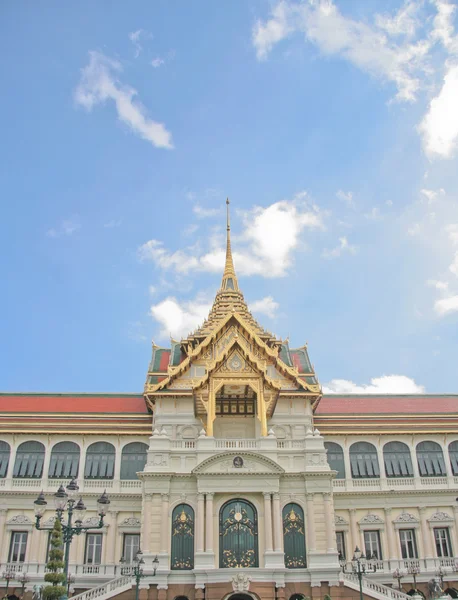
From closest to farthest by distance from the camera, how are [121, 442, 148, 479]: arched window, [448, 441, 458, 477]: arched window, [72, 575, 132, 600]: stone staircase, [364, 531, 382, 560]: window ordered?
[72, 575, 132, 600]: stone staircase, [364, 531, 382, 560]: window, [121, 442, 148, 479]: arched window, [448, 441, 458, 477]: arched window

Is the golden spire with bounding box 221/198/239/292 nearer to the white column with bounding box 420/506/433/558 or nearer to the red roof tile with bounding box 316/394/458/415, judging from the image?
the red roof tile with bounding box 316/394/458/415

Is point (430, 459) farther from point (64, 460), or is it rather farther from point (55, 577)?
point (55, 577)

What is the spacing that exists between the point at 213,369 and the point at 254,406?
3.89m

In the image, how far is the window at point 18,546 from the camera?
3356cm

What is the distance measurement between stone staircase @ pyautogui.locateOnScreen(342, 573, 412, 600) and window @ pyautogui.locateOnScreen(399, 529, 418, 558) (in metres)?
6.42

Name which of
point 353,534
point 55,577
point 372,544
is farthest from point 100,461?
point 55,577

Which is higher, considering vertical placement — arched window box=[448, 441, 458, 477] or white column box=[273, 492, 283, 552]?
arched window box=[448, 441, 458, 477]

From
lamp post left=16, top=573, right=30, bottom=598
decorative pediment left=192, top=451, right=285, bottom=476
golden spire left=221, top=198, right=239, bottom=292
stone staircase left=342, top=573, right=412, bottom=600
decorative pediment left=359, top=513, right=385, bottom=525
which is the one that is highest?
golden spire left=221, top=198, right=239, bottom=292

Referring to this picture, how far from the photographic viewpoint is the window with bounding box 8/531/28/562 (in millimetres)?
33562

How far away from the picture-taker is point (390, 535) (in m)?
35.1

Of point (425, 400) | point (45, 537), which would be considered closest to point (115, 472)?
point (45, 537)

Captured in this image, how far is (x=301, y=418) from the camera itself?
37.1 meters

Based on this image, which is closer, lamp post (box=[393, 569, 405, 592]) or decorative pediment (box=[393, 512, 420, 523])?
lamp post (box=[393, 569, 405, 592])

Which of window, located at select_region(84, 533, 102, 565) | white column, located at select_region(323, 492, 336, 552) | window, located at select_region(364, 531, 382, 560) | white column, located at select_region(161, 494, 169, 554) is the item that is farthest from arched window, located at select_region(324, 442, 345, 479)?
window, located at select_region(84, 533, 102, 565)
